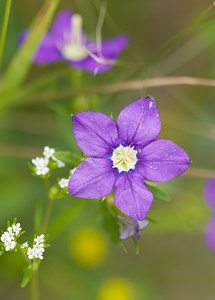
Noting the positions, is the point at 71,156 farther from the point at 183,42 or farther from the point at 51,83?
the point at 183,42

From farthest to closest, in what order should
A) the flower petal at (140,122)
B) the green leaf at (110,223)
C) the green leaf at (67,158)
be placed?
1. the green leaf at (110,223)
2. the green leaf at (67,158)
3. the flower petal at (140,122)

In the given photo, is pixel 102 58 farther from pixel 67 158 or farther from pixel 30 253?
pixel 30 253

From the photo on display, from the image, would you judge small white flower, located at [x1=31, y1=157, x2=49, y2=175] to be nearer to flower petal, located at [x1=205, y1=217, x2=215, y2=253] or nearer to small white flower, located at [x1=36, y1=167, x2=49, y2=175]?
small white flower, located at [x1=36, y1=167, x2=49, y2=175]

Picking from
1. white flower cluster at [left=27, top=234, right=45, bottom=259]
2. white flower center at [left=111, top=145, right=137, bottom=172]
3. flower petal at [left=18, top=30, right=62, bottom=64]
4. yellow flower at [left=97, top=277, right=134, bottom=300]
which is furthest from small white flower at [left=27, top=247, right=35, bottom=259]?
yellow flower at [left=97, top=277, right=134, bottom=300]

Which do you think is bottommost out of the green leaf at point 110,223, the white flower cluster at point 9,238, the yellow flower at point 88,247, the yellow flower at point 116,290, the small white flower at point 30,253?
the small white flower at point 30,253

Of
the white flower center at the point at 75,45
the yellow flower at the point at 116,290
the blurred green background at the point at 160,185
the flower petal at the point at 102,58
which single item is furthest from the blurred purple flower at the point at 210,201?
the white flower center at the point at 75,45

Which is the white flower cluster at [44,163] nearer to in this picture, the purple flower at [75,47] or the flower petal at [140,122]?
the flower petal at [140,122]
